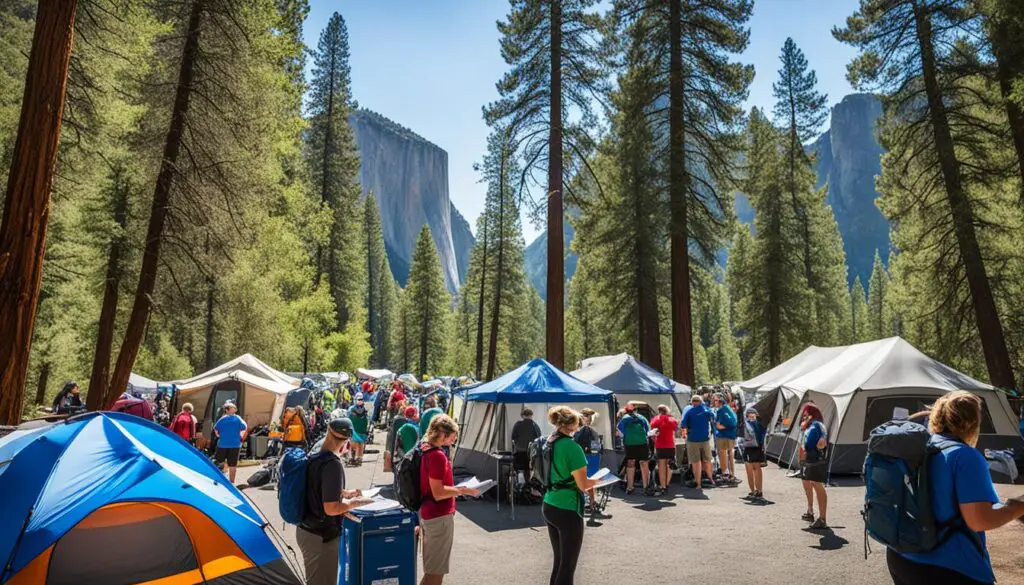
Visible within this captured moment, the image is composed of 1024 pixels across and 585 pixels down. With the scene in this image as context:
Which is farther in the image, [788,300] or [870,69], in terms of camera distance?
[788,300]

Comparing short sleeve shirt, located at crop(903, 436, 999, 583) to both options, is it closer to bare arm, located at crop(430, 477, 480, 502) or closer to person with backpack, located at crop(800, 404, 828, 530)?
bare arm, located at crop(430, 477, 480, 502)

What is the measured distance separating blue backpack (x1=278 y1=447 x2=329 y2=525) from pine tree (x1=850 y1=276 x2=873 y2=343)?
5936 centimetres

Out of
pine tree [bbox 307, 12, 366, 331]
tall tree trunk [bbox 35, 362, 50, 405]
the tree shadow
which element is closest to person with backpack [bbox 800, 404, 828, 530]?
the tree shadow

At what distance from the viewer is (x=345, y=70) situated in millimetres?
39500

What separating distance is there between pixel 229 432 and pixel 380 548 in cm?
728

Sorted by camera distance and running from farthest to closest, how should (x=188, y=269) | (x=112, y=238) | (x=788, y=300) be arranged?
(x=788, y=300) < (x=112, y=238) < (x=188, y=269)

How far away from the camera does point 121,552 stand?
16.5 ft

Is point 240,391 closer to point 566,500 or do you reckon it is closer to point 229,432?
point 229,432

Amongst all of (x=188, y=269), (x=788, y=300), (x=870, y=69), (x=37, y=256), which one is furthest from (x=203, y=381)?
(x=788, y=300)

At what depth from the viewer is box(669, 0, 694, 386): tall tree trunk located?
1748 centimetres

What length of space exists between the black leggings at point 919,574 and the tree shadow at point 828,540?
15.4ft

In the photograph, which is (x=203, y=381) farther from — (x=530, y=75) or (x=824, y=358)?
(x=824, y=358)

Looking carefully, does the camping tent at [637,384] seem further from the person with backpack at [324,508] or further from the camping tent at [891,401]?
the person with backpack at [324,508]

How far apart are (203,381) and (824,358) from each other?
16.7m
